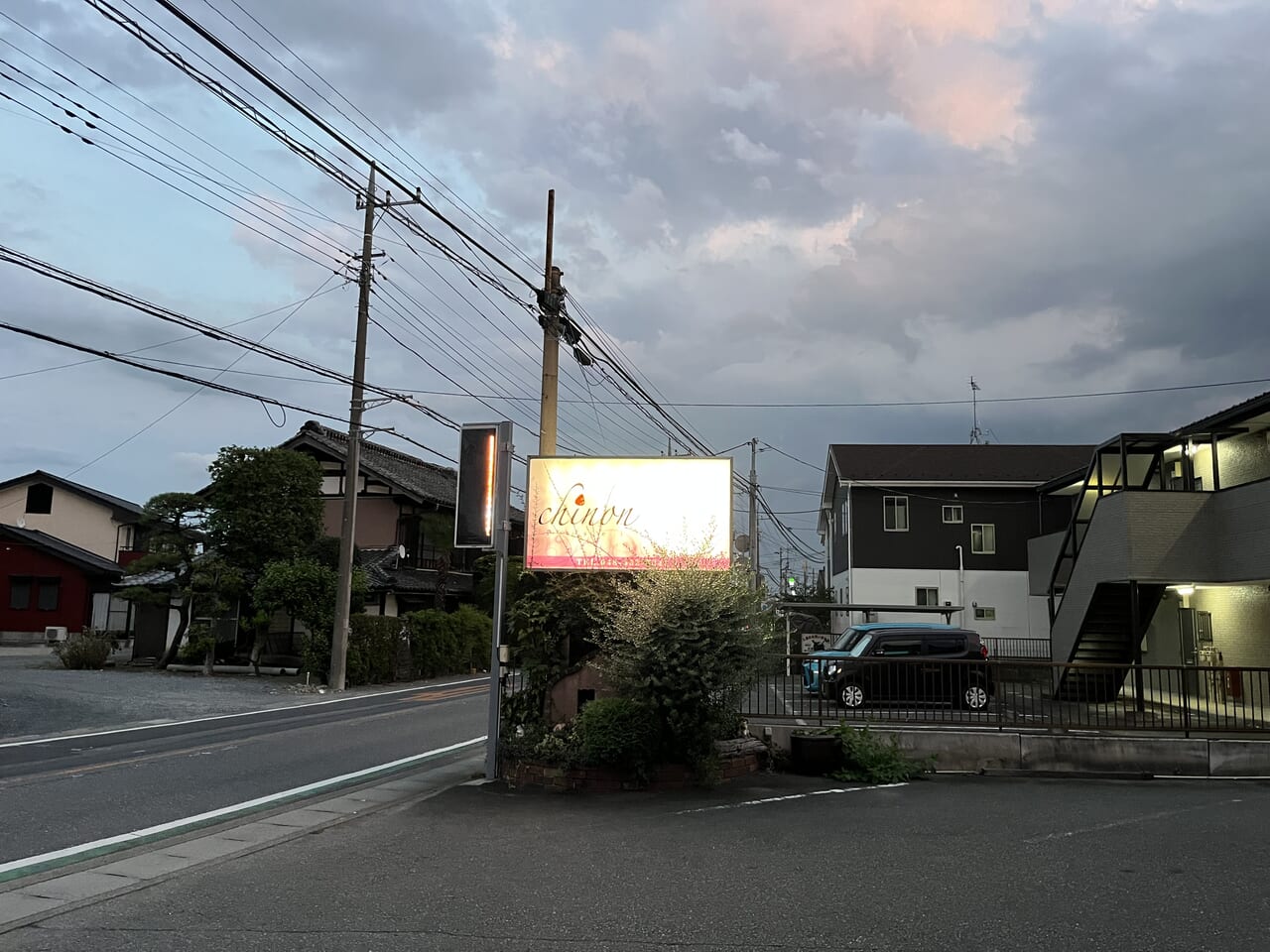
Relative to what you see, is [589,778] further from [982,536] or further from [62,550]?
[62,550]

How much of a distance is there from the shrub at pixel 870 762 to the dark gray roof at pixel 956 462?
2489 cm

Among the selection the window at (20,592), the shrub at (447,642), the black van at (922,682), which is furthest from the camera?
the window at (20,592)

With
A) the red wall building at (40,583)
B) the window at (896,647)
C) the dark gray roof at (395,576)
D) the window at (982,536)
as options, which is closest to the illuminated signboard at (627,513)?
the window at (896,647)

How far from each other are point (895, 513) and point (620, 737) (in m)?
→ 27.7

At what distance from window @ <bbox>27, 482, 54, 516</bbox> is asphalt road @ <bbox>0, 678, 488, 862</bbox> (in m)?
33.2

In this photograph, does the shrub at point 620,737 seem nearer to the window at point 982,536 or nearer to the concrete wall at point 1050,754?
the concrete wall at point 1050,754

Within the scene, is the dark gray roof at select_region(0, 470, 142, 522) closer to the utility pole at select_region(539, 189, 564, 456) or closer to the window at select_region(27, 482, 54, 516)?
the window at select_region(27, 482, 54, 516)

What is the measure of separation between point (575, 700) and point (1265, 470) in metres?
16.5

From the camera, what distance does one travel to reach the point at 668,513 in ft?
38.0

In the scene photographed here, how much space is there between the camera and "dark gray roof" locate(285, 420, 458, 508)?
37750 mm

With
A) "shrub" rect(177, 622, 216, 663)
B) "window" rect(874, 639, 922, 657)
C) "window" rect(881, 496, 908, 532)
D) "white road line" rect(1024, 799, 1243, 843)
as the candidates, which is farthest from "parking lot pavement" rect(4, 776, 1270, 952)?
"window" rect(881, 496, 908, 532)

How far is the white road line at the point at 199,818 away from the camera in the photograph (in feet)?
Answer: 23.3

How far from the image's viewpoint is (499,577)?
431 inches

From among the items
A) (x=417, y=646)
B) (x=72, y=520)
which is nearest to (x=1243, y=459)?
(x=417, y=646)
